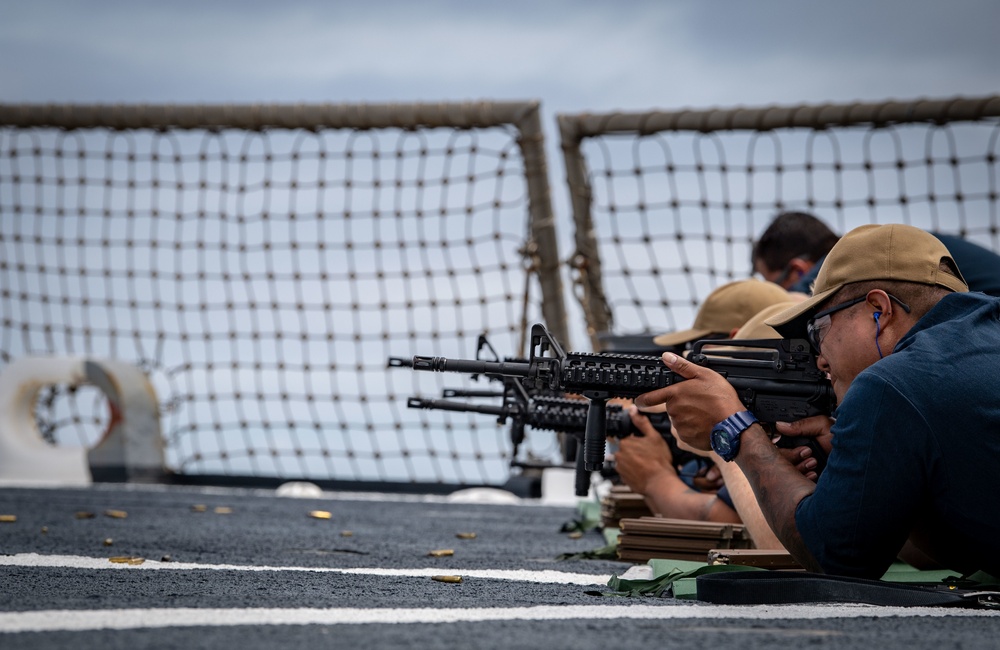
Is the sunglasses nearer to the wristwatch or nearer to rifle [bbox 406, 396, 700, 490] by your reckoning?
the wristwatch

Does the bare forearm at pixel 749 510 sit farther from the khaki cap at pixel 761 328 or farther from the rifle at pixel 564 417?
the rifle at pixel 564 417

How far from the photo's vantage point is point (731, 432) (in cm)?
214

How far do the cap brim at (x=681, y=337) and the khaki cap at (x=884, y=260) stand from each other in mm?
1363

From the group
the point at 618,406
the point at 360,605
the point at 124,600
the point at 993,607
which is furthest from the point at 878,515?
the point at 618,406

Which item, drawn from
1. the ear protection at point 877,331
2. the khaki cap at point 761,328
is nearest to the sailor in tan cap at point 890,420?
the ear protection at point 877,331

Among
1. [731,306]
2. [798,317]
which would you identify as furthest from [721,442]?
[731,306]

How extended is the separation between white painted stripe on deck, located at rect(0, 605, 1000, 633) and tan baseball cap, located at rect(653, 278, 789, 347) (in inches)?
65.2

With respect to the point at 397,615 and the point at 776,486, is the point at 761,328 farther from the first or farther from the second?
the point at 397,615

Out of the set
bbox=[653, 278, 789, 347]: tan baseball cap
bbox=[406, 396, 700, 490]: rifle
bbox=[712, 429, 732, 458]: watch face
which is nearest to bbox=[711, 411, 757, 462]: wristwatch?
bbox=[712, 429, 732, 458]: watch face

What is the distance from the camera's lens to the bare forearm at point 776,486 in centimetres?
200

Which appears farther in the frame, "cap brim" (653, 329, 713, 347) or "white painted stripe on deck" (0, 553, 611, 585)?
"cap brim" (653, 329, 713, 347)

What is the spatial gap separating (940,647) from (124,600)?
1.22 m

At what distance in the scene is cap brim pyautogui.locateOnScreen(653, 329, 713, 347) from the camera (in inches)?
138

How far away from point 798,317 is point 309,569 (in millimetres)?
1179
